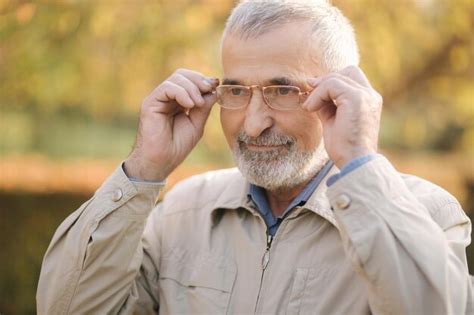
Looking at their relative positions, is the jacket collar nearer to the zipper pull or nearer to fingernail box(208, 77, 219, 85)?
the zipper pull

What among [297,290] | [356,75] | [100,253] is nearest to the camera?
[356,75]

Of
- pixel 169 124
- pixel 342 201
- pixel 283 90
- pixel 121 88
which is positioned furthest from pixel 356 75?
pixel 121 88

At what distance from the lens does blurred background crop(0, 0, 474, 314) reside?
4945 mm

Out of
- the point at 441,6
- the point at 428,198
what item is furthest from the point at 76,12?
the point at 428,198

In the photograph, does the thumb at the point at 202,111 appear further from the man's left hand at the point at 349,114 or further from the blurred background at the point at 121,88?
the blurred background at the point at 121,88

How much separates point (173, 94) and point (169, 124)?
133mm

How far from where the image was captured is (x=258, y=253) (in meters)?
2.62

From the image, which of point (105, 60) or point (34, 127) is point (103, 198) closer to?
point (105, 60)

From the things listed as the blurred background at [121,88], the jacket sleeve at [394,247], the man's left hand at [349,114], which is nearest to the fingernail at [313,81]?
the man's left hand at [349,114]

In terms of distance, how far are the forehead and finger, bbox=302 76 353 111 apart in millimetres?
242

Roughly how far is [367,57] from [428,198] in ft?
8.62

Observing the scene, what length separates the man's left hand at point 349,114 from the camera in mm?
2270

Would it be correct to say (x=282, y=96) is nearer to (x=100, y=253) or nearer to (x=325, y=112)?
(x=325, y=112)

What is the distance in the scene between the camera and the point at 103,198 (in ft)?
8.63
